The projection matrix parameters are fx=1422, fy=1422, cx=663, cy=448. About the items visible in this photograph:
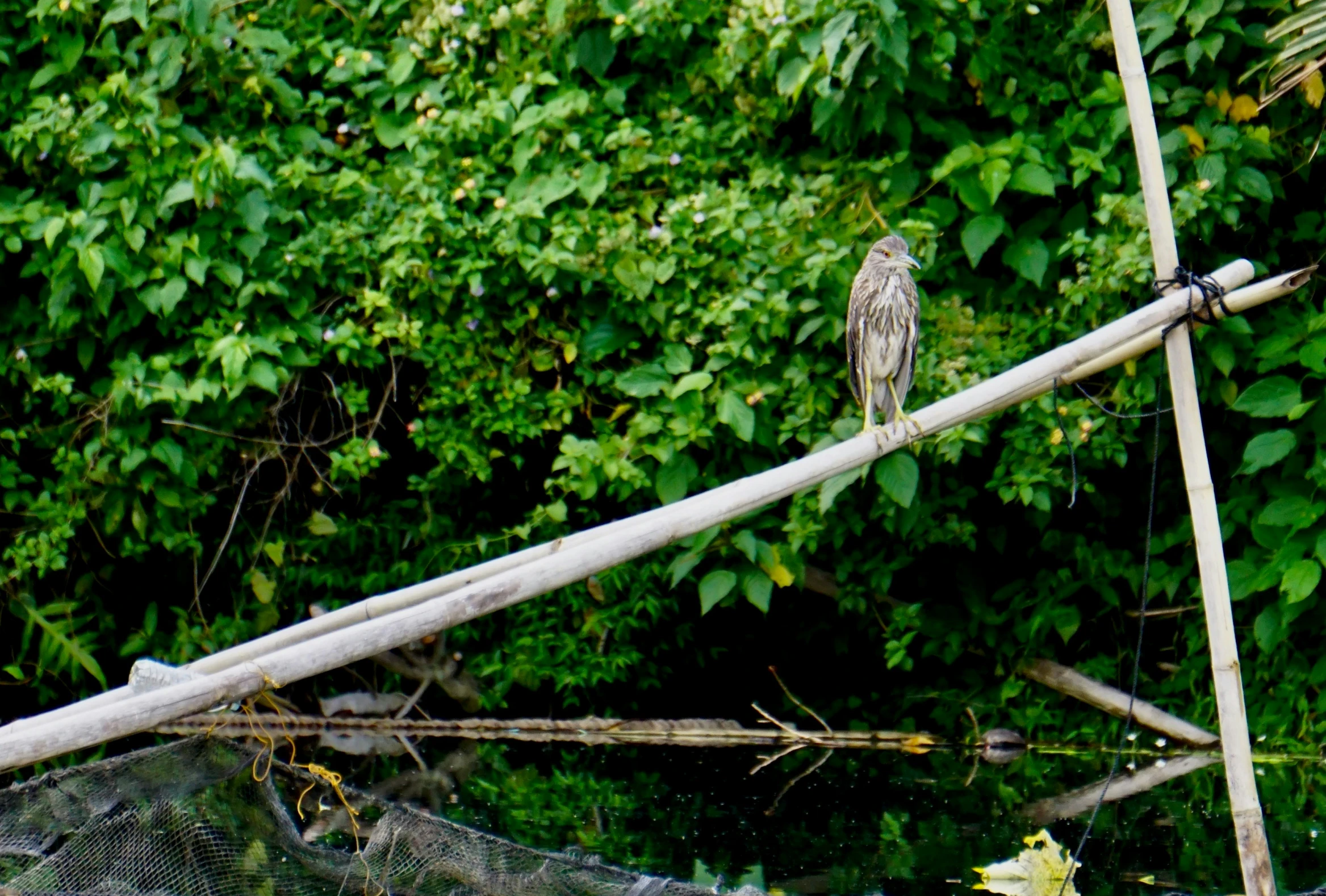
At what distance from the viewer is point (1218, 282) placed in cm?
312

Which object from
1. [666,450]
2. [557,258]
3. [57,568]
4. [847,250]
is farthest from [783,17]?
[57,568]

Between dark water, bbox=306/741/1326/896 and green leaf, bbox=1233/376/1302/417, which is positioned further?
green leaf, bbox=1233/376/1302/417

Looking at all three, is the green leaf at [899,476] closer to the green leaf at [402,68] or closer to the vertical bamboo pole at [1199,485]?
the vertical bamboo pole at [1199,485]

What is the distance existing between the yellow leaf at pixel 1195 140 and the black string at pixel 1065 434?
947mm

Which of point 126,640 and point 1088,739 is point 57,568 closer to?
point 126,640

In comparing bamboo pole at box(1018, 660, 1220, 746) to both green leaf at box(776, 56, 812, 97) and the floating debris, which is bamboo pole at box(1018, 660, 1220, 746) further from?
green leaf at box(776, 56, 812, 97)

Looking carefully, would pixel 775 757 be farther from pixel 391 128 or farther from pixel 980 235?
pixel 391 128

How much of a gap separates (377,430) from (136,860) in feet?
9.94

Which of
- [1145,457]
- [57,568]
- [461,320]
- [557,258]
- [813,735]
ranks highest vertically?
[557,258]

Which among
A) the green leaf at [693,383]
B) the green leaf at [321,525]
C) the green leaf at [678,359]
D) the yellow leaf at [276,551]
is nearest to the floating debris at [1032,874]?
the green leaf at [693,383]

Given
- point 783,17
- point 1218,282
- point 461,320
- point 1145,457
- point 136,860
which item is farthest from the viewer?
point 1145,457

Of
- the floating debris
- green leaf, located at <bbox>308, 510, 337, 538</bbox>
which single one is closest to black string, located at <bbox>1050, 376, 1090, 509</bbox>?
the floating debris

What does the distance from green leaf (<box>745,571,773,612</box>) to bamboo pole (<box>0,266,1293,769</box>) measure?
1530mm

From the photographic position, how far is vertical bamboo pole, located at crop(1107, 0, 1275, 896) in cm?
302
